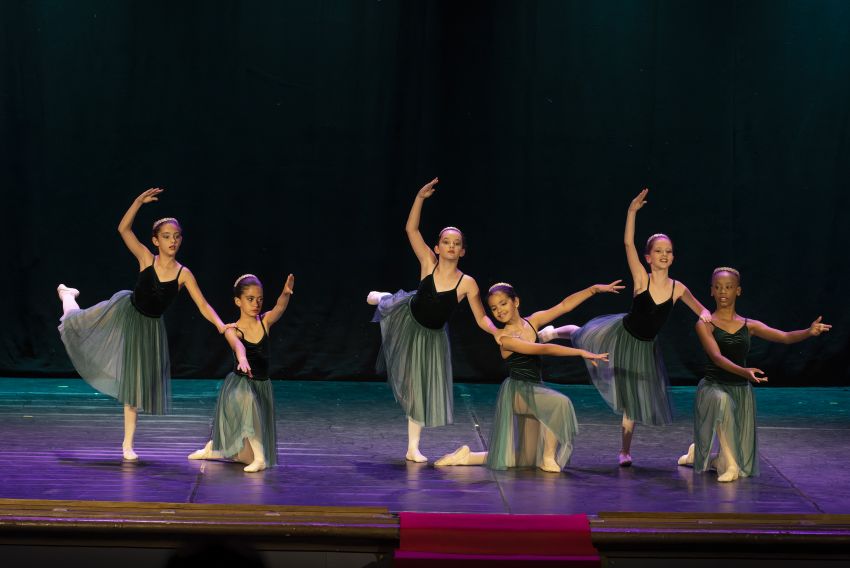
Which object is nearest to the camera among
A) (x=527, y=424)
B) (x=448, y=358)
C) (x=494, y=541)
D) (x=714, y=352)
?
(x=494, y=541)

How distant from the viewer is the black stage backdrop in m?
7.73

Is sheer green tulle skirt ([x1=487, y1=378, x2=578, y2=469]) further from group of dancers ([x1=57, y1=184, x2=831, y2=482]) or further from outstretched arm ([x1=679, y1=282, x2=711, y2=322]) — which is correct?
outstretched arm ([x1=679, y1=282, x2=711, y2=322])

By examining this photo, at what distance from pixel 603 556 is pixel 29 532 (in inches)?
82.3

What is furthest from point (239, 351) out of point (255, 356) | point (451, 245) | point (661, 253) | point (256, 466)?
point (661, 253)

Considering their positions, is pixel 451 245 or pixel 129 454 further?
pixel 451 245

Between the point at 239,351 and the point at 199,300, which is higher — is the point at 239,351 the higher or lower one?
the lower one

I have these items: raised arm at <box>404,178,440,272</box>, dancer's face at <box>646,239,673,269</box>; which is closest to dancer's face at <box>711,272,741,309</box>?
dancer's face at <box>646,239,673,269</box>

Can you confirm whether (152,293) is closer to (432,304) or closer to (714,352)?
(432,304)

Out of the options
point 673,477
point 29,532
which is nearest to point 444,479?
Result: point 673,477

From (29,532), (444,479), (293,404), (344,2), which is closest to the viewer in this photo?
(29,532)

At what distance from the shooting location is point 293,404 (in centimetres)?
697

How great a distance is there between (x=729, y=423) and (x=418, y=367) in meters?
1.48

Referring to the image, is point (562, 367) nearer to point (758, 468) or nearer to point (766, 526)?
point (758, 468)

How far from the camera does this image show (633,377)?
18.0 feet
